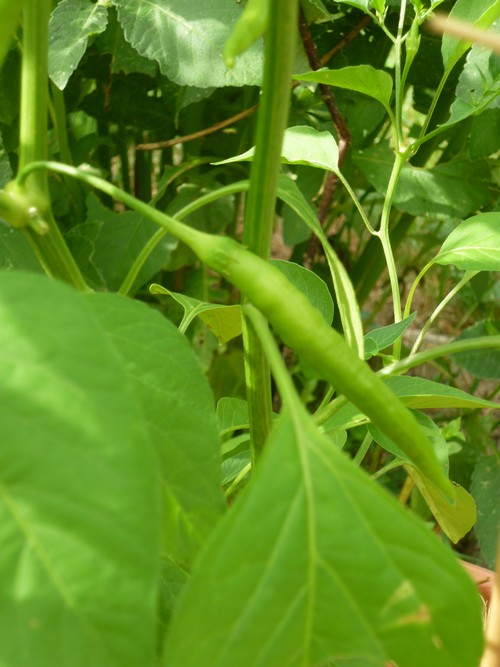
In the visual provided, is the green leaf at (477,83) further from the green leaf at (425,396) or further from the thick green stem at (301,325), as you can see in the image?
the thick green stem at (301,325)

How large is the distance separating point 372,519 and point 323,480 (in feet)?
0.07

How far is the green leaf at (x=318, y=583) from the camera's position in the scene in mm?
226

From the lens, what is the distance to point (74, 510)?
0.20 m

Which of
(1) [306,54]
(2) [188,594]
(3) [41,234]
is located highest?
(1) [306,54]

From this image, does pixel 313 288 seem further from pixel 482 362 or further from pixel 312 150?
pixel 482 362

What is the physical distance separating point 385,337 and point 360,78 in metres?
0.18

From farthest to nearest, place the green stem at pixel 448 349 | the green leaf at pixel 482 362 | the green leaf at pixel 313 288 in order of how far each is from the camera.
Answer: the green leaf at pixel 482 362
the green leaf at pixel 313 288
the green stem at pixel 448 349

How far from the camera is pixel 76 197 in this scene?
33.9 inches

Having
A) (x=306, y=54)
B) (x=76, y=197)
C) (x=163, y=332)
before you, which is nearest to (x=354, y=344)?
(x=163, y=332)

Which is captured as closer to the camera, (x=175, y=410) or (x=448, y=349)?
(x=175, y=410)

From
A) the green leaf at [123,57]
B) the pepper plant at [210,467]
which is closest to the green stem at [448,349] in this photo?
the pepper plant at [210,467]

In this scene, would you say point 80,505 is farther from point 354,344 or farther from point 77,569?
point 354,344

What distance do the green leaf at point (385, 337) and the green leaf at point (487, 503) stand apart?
442mm

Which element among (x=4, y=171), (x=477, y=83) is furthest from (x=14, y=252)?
(x=477, y=83)
